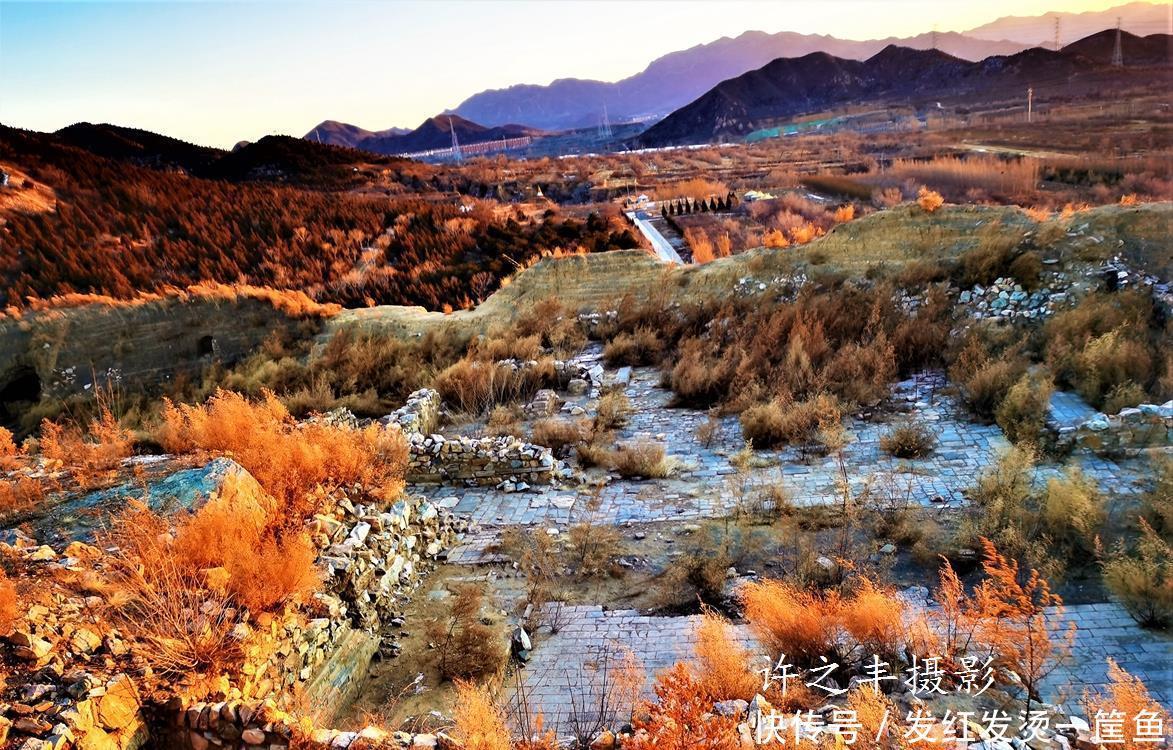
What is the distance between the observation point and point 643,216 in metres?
29.1

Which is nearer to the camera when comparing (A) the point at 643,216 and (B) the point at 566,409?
(B) the point at 566,409

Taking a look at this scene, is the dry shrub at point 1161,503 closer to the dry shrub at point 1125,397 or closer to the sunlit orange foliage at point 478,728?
the dry shrub at point 1125,397

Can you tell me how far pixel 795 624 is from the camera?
450 cm

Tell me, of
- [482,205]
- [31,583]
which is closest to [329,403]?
[31,583]

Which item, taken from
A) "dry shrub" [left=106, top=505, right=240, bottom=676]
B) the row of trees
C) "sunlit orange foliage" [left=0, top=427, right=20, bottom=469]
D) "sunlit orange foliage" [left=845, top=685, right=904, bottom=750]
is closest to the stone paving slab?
"sunlit orange foliage" [left=845, top=685, right=904, bottom=750]

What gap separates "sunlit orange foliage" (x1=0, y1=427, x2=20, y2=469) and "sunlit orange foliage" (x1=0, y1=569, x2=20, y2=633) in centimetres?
435

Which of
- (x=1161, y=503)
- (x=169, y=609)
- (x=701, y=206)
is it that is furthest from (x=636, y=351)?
(x=701, y=206)

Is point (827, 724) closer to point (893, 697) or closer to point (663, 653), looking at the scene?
point (893, 697)

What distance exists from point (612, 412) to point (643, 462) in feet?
6.06

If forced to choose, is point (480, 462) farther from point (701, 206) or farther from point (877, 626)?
point (701, 206)

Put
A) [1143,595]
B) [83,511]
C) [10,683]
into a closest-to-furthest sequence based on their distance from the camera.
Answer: [10,683] < [1143,595] < [83,511]

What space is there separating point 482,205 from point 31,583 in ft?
89.8

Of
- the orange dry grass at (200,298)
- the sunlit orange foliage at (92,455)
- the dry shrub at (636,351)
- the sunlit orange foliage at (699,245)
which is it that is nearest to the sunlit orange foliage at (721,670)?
the sunlit orange foliage at (92,455)

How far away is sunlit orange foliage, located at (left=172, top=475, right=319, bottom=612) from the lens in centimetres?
460
